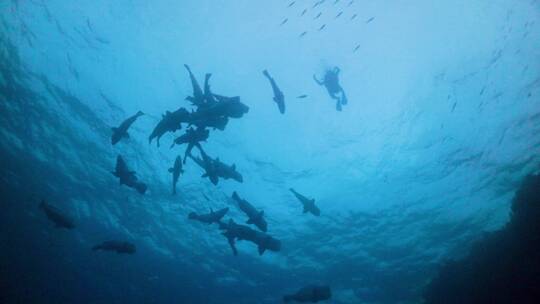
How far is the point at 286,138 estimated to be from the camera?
58.7ft

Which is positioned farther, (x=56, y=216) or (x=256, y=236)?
(x=256, y=236)

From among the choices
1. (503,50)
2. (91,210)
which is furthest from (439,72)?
(91,210)

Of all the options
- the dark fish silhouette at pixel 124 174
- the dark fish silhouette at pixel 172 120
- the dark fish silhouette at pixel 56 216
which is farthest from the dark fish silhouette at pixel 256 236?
the dark fish silhouette at pixel 56 216

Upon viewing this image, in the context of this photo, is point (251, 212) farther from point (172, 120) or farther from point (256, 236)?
point (172, 120)

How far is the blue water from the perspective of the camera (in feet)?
48.4

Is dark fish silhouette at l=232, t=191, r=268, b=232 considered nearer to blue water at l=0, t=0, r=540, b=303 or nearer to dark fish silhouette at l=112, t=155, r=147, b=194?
dark fish silhouette at l=112, t=155, r=147, b=194

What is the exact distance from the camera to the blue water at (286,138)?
580 inches

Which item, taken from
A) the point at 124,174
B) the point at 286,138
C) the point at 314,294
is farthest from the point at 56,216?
the point at 286,138

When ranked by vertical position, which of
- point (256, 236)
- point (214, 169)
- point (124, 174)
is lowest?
point (256, 236)

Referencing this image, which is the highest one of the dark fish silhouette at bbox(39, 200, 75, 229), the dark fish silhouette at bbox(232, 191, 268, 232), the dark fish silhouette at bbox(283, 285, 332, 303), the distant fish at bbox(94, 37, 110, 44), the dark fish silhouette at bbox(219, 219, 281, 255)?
the distant fish at bbox(94, 37, 110, 44)

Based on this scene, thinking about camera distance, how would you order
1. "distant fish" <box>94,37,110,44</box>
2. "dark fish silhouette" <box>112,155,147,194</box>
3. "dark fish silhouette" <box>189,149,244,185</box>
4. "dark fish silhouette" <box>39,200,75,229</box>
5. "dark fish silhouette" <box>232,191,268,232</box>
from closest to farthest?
"dark fish silhouette" <box>39,200,75,229</box> < "dark fish silhouette" <box>112,155,147,194</box> < "dark fish silhouette" <box>189,149,244,185</box> < "dark fish silhouette" <box>232,191,268,232</box> < "distant fish" <box>94,37,110,44</box>

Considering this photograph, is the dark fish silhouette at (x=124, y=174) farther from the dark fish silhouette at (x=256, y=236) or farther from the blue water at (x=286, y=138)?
the blue water at (x=286, y=138)

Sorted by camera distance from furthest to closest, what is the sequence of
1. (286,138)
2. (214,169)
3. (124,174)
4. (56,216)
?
(286,138) → (214,169) → (124,174) → (56,216)

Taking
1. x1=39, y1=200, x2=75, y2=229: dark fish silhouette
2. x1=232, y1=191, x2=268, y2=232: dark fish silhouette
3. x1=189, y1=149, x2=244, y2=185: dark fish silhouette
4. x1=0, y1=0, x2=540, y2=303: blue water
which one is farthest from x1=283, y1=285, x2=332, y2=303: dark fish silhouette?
x1=0, y1=0, x2=540, y2=303: blue water
